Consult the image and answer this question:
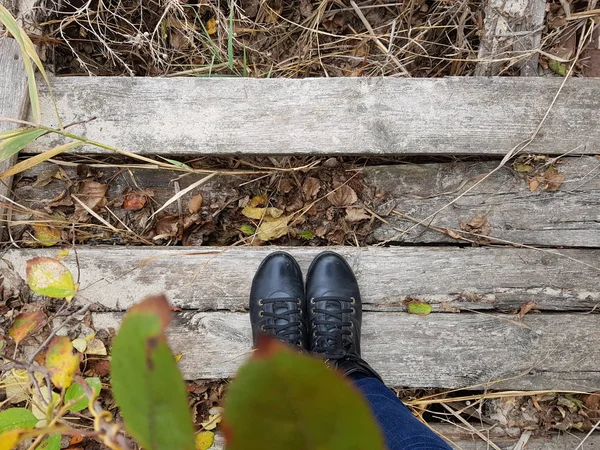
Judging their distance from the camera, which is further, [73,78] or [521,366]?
[521,366]

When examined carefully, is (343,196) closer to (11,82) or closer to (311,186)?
(311,186)

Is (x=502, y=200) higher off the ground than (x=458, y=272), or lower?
higher

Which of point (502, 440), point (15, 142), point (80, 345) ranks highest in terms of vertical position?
point (15, 142)

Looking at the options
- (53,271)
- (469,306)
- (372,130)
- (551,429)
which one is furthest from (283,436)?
(551,429)

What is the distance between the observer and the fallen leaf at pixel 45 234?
1.38 metres

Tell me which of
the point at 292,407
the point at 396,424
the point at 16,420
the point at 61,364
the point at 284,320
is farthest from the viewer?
the point at 284,320

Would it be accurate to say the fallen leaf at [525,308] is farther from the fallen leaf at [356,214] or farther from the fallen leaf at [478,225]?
the fallen leaf at [356,214]

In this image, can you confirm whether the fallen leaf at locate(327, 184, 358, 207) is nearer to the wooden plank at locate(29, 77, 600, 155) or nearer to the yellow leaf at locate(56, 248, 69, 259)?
the wooden plank at locate(29, 77, 600, 155)

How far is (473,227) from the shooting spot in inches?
55.4

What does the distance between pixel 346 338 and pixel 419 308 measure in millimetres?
263

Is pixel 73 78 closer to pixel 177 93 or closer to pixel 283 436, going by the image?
pixel 177 93

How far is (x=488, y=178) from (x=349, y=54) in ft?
2.08

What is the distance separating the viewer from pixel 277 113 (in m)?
1.29

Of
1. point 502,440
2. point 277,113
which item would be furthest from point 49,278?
point 502,440
